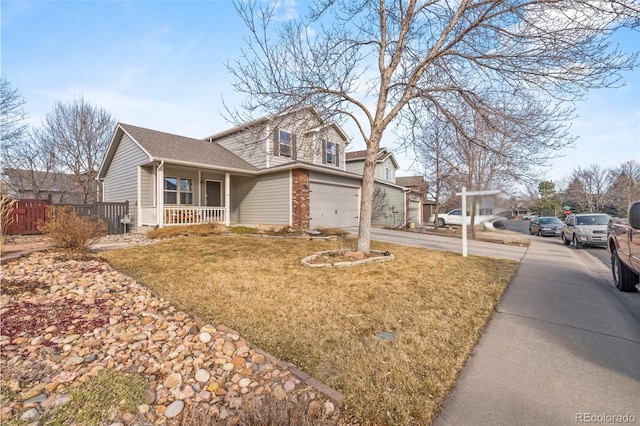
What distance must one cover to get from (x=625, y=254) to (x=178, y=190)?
15.3 meters

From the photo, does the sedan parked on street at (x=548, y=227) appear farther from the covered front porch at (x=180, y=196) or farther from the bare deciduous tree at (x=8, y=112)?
the bare deciduous tree at (x=8, y=112)

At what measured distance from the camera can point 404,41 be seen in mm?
7320

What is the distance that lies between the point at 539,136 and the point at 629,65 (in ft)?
5.63

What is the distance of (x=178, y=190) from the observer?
44.5 ft

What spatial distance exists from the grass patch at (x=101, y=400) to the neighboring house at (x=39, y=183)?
89.6 feet

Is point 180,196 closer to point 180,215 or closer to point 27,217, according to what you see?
point 180,215

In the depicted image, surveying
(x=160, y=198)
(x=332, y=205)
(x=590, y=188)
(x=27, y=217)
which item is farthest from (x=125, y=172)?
(x=590, y=188)

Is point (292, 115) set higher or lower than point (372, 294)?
higher

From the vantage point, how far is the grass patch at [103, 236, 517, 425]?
2213 mm

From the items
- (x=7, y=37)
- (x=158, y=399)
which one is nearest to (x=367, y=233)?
(x=158, y=399)

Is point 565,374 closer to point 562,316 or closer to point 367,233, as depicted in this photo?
point 562,316

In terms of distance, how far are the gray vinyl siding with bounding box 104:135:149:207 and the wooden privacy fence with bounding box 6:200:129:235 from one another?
30.8 inches

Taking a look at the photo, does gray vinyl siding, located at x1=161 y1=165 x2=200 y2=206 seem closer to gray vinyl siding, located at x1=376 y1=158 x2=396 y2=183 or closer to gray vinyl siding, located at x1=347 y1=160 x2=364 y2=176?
gray vinyl siding, located at x1=347 y1=160 x2=364 y2=176

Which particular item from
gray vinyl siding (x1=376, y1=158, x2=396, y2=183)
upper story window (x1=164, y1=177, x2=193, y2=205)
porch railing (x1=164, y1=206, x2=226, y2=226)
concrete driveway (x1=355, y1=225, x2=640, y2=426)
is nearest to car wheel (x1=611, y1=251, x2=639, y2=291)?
concrete driveway (x1=355, y1=225, x2=640, y2=426)
